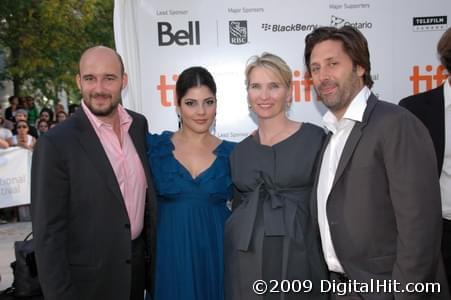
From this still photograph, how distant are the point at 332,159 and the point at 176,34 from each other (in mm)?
→ 2306

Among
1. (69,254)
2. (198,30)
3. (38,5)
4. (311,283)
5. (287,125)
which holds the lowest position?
(311,283)

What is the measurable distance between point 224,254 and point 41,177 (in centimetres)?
117

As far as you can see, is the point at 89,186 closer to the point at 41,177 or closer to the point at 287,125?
the point at 41,177

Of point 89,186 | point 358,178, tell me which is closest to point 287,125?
point 358,178

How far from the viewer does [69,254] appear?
104 inches

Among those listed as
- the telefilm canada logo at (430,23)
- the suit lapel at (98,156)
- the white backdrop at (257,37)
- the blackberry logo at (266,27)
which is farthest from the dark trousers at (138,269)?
the telefilm canada logo at (430,23)

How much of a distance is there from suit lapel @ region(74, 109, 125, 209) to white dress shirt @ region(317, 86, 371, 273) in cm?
115

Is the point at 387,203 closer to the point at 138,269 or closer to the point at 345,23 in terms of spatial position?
the point at 138,269

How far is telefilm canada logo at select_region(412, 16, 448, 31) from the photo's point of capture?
4.16m

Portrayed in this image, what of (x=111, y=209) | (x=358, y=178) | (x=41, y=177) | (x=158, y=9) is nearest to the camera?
(x=358, y=178)

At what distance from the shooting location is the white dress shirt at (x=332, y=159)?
2288 mm

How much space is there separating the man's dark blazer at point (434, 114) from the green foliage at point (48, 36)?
12745 millimetres

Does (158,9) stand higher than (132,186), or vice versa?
(158,9)

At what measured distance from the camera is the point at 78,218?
2619mm
